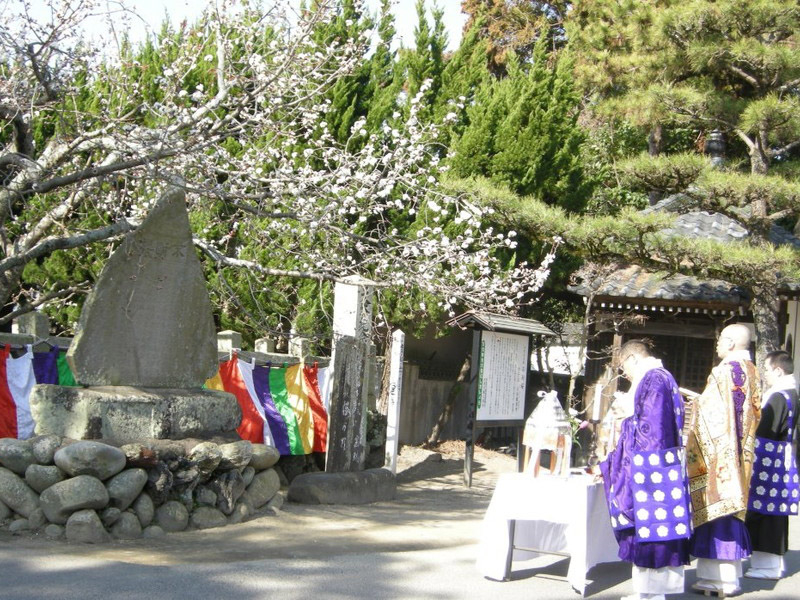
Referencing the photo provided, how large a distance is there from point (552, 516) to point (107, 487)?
3.21 m

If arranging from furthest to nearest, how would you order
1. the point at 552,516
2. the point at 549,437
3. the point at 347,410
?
1. the point at 347,410
2. the point at 549,437
3. the point at 552,516

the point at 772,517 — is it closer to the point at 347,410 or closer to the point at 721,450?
→ the point at 721,450

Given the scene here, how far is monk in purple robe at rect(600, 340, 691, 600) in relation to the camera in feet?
17.8

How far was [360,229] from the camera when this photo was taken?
1267 centimetres

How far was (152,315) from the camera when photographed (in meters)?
7.40

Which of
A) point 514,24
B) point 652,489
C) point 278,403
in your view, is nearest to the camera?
point 652,489

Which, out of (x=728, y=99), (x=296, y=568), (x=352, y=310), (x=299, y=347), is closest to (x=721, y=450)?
(x=296, y=568)

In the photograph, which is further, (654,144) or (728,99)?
(654,144)

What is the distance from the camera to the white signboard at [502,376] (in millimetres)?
11148

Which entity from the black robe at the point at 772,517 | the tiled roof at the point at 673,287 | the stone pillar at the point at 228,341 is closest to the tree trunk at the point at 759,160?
the tiled roof at the point at 673,287

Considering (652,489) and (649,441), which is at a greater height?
(649,441)

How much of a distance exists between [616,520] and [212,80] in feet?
30.6

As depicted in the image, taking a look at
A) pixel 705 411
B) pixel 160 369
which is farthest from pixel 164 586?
pixel 705 411

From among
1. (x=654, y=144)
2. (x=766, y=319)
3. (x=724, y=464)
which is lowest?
(x=724, y=464)
